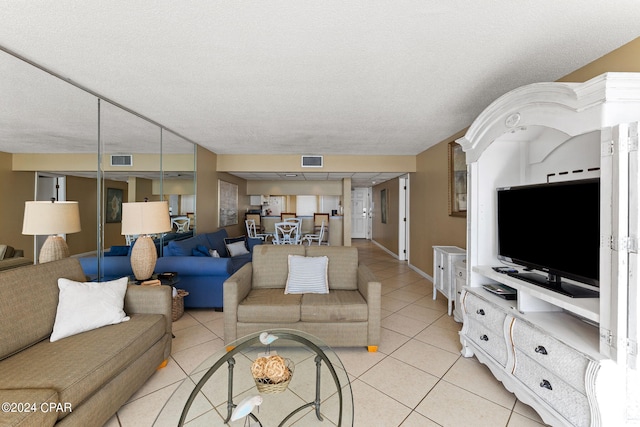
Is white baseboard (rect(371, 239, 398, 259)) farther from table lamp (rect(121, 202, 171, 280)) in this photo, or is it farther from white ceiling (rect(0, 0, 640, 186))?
table lamp (rect(121, 202, 171, 280))

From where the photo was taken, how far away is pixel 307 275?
260cm

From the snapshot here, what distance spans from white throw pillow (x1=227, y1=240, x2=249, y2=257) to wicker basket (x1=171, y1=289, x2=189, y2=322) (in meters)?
1.46

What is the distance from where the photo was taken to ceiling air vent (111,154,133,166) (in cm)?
272

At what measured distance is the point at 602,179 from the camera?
4.17 ft

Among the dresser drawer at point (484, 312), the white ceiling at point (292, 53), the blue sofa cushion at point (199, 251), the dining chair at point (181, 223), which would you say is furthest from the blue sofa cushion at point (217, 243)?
the dresser drawer at point (484, 312)

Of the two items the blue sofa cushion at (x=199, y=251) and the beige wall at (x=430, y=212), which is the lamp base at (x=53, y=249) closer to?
the blue sofa cushion at (x=199, y=251)

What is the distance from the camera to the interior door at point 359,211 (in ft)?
32.9

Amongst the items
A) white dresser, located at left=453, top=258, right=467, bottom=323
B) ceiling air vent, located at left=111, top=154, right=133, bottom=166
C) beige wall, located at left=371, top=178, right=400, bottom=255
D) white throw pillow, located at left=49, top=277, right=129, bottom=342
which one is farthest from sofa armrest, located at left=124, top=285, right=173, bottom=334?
beige wall, located at left=371, top=178, right=400, bottom=255

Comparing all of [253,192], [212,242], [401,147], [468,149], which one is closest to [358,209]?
[253,192]

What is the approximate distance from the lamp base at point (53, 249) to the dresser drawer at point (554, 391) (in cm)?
336

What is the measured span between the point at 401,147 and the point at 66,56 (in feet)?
13.9

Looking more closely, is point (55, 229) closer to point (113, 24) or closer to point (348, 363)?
point (113, 24)

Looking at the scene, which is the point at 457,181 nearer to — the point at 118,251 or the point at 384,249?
the point at 118,251

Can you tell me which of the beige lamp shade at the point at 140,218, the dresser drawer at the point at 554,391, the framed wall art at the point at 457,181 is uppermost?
the framed wall art at the point at 457,181
